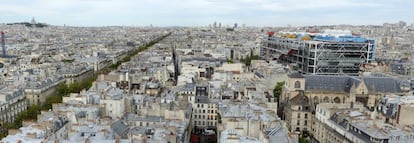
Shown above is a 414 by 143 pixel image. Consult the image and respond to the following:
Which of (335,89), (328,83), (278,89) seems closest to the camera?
(335,89)

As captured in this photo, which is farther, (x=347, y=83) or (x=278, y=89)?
(x=278, y=89)

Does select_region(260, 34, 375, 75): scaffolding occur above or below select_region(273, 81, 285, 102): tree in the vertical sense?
above

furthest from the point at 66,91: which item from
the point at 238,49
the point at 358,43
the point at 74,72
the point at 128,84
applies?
the point at 238,49

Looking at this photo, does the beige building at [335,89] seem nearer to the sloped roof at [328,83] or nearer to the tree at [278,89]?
the sloped roof at [328,83]

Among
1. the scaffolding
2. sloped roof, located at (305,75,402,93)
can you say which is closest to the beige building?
sloped roof, located at (305,75,402,93)

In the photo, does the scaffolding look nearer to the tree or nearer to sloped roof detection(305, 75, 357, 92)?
the tree

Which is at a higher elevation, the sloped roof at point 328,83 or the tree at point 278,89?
the sloped roof at point 328,83

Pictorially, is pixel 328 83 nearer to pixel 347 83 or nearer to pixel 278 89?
pixel 347 83

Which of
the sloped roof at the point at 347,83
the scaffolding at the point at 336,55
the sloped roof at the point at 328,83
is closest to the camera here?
the sloped roof at the point at 347,83

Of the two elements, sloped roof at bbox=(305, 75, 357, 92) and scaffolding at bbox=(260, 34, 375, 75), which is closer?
sloped roof at bbox=(305, 75, 357, 92)

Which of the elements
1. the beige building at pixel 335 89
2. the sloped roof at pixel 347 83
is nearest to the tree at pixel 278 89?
the beige building at pixel 335 89

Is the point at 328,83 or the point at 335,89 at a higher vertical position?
the point at 328,83

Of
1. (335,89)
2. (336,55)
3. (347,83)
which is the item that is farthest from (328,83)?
(336,55)

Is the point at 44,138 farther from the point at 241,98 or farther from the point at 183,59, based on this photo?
the point at 183,59
